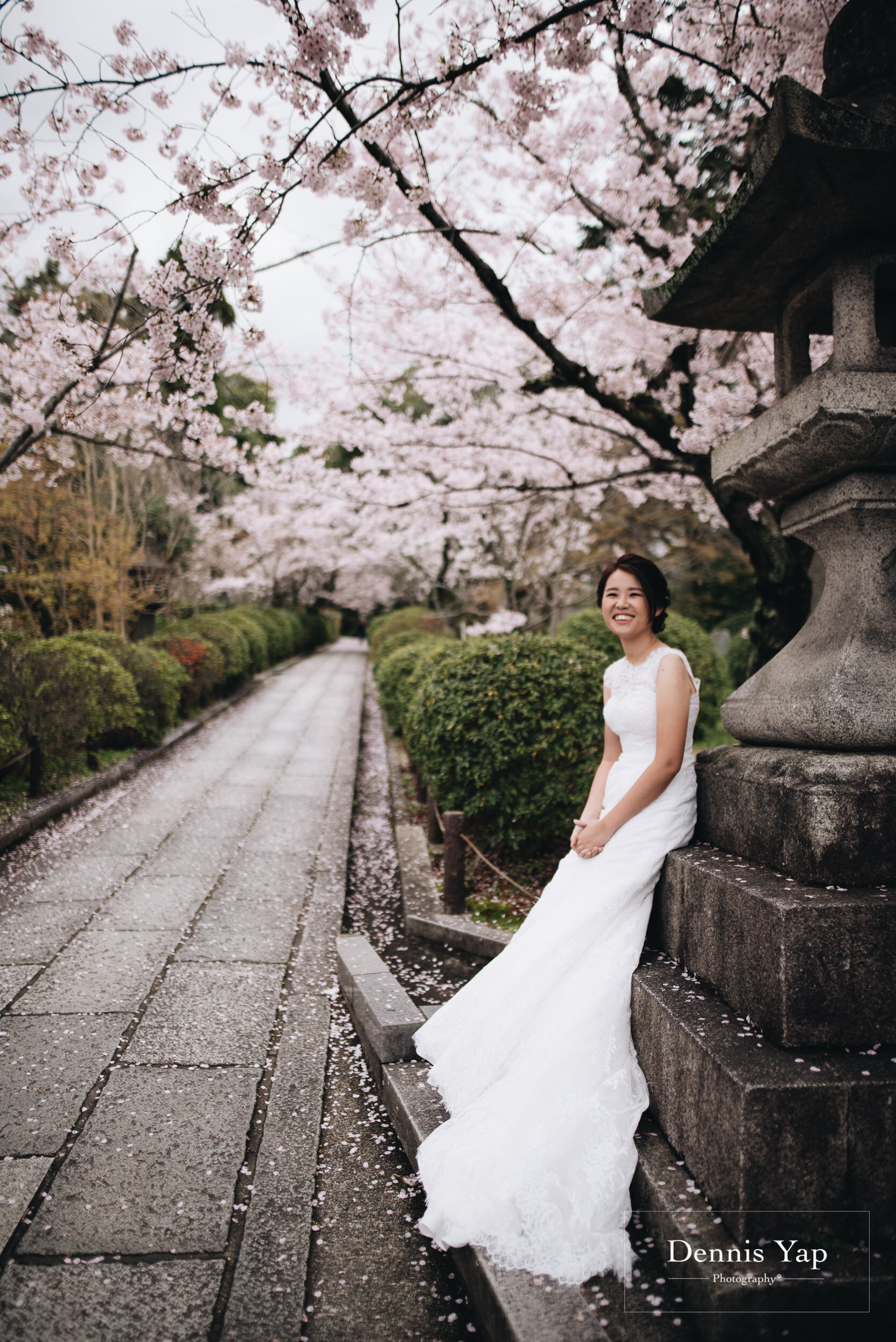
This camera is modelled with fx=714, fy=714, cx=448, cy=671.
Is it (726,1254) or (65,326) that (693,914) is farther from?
(65,326)

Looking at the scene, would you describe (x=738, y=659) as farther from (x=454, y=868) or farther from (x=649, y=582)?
(x=649, y=582)

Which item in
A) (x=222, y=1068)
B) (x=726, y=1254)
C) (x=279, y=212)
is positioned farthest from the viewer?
(x=279, y=212)

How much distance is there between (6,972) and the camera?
365cm

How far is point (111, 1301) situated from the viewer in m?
1.83

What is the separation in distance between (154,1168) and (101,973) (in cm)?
160

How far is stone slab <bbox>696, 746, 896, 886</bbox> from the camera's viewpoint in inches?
73.9

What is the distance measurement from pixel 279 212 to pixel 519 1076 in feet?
12.5

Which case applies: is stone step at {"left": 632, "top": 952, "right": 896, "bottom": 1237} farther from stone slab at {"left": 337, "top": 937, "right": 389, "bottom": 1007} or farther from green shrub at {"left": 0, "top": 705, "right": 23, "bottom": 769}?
green shrub at {"left": 0, "top": 705, "right": 23, "bottom": 769}

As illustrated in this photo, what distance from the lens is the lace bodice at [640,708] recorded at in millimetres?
2533

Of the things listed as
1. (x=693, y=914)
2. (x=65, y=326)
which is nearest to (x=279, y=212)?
(x=65, y=326)

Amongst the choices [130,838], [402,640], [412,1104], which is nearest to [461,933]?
[412,1104]

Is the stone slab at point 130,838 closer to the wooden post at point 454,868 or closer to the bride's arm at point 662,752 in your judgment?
the wooden post at point 454,868

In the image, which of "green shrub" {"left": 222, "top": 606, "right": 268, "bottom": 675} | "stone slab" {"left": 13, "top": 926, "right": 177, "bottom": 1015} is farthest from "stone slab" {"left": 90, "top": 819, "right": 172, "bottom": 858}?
"green shrub" {"left": 222, "top": 606, "right": 268, "bottom": 675}

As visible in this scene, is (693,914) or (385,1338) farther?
(693,914)
